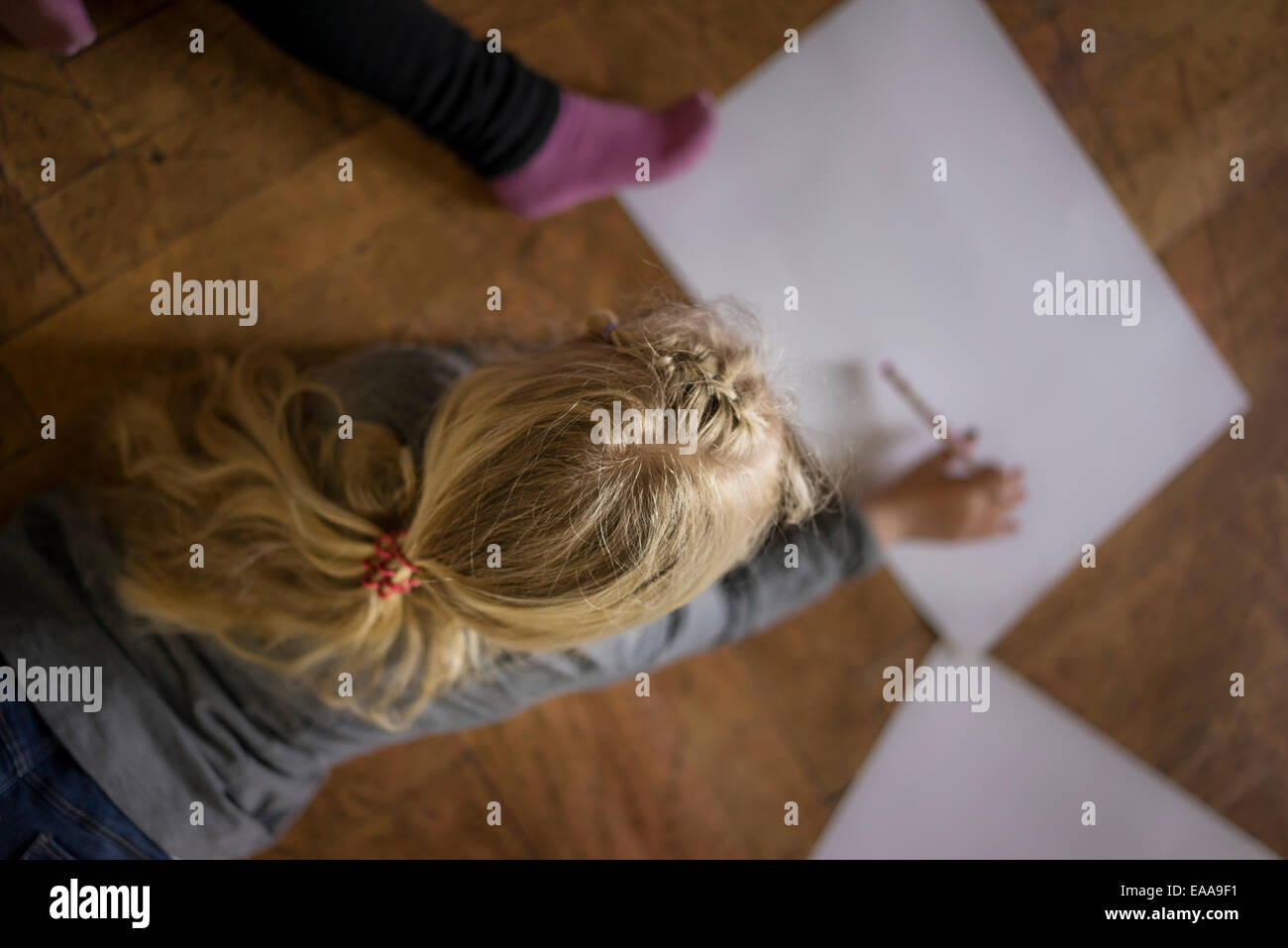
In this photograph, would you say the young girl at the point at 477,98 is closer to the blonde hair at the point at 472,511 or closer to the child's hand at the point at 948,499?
the blonde hair at the point at 472,511

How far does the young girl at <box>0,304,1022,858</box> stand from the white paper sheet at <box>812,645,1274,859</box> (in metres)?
0.23

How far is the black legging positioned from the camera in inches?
19.9

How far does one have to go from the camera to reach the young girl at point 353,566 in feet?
1.15

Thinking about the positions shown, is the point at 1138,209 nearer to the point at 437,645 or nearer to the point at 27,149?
the point at 437,645

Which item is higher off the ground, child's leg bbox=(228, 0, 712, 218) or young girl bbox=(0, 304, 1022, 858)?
child's leg bbox=(228, 0, 712, 218)

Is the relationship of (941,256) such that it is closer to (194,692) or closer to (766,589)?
(766,589)

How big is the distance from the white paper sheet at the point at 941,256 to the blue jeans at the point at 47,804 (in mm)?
484

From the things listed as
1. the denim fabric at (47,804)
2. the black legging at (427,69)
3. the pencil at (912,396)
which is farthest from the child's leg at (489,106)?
the denim fabric at (47,804)

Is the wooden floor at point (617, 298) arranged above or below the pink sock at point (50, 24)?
below

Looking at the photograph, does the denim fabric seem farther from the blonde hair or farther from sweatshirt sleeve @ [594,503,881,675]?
sweatshirt sleeve @ [594,503,881,675]

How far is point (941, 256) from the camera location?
2.01 ft

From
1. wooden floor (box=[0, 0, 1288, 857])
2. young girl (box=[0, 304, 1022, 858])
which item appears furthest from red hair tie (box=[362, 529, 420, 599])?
wooden floor (box=[0, 0, 1288, 857])
